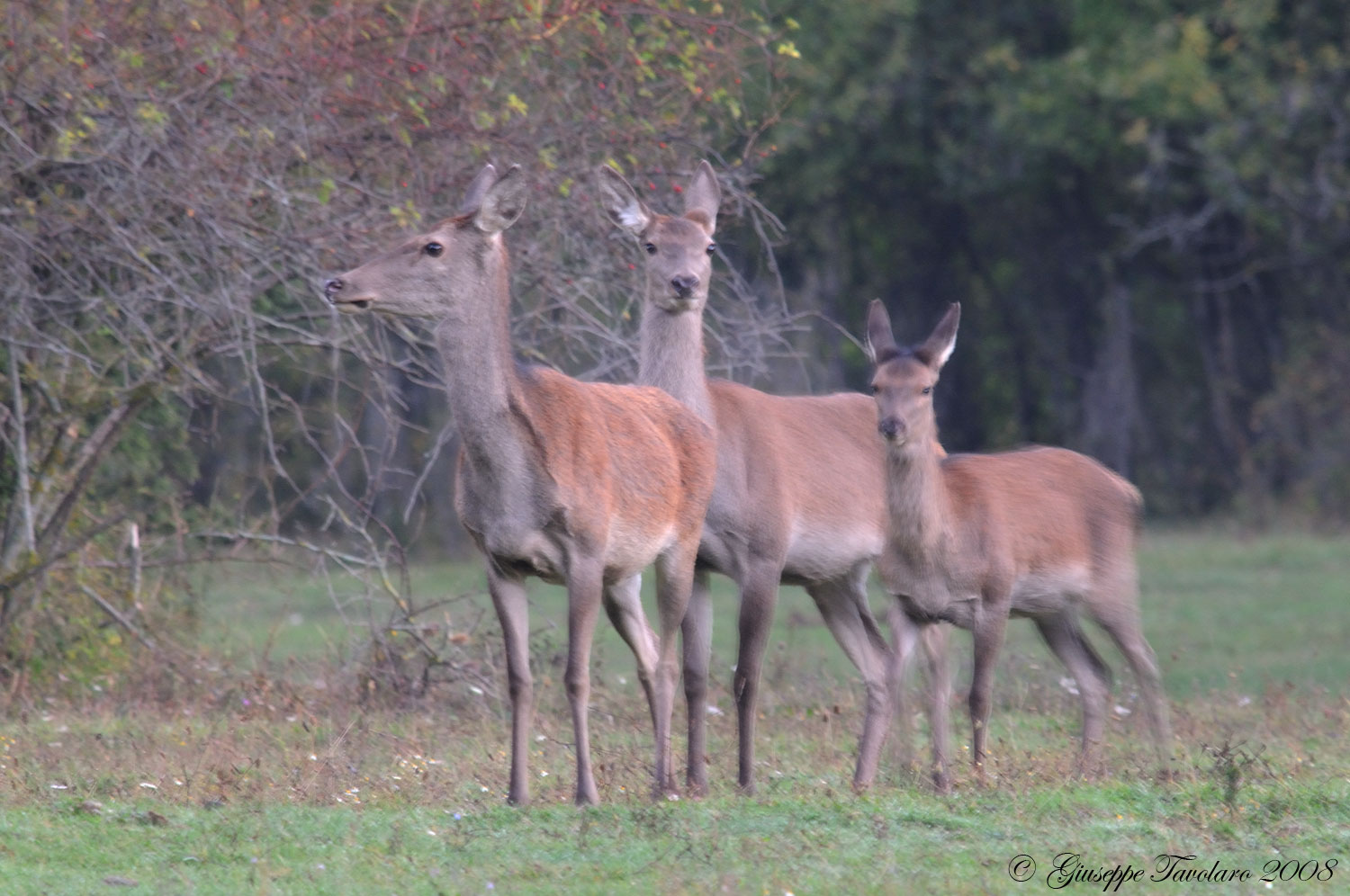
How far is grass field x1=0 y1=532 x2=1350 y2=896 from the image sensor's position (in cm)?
601

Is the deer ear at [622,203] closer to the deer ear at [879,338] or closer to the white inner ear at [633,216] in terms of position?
the white inner ear at [633,216]

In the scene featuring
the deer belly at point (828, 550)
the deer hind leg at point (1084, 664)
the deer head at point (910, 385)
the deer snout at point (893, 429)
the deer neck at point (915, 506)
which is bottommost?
the deer hind leg at point (1084, 664)

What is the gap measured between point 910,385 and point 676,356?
1.23 meters

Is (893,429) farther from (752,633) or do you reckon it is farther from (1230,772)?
(1230,772)

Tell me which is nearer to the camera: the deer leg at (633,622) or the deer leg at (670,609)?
the deer leg at (670,609)

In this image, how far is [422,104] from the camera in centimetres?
973

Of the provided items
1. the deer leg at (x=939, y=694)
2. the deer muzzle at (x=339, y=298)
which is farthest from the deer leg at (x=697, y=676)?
the deer muzzle at (x=339, y=298)

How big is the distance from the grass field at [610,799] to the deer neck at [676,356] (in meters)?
1.70

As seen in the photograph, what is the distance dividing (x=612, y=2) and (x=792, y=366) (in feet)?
36.2

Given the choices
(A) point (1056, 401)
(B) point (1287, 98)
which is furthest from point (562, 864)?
(A) point (1056, 401)

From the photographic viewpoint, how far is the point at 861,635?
30.1 ft

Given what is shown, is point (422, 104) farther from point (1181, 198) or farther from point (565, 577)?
point (1181, 198)

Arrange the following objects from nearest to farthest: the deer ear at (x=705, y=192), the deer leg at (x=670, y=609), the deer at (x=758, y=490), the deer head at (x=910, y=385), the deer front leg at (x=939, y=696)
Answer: the deer front leg at (x=939, y=696)
the deer leg at (x=670, y=609)
the deer head at (x=910, y=385)
the deer at (x=758, y=490)
the deer ear at (x=705, y=192)

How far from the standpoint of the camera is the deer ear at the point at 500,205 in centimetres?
740
